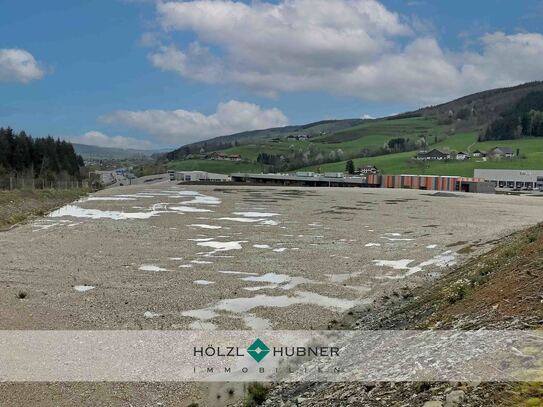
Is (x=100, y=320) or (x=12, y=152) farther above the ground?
(x=12, y=152)

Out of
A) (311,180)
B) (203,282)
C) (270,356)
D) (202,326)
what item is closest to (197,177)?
(311,180)

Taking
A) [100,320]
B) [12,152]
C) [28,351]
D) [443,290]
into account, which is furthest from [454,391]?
[12,152]

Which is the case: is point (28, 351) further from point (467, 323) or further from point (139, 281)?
point (467, 323)

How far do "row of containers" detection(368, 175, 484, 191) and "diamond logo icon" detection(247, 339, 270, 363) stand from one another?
113 m

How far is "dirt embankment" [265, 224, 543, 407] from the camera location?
20.1 ft

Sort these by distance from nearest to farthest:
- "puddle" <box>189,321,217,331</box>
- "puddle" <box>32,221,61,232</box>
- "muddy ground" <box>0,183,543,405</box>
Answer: "puddle" <box>189,321,217,331</box> < "muddy ground" <box>0,183,543,405</box> < "puddle" <box>32,221,61,232</box>

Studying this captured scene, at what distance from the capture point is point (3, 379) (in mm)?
10219

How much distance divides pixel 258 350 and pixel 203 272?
10.2m

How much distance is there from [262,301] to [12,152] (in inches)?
4046

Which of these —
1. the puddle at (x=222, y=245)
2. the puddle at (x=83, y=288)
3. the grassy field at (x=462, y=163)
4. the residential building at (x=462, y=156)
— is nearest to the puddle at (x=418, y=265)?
the puddle at (x=222, y=245)

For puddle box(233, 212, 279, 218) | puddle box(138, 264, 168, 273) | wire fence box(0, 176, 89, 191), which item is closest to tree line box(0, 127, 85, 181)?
wire fence box(0, 176, 89, 191)

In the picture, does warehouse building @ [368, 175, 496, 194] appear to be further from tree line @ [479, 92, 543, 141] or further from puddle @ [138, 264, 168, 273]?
puddle @ [138, 264, 168, 273]

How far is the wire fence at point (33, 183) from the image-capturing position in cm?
7569

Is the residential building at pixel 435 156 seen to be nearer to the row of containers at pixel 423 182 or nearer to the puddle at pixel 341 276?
the row of containers at pixel 423 182
